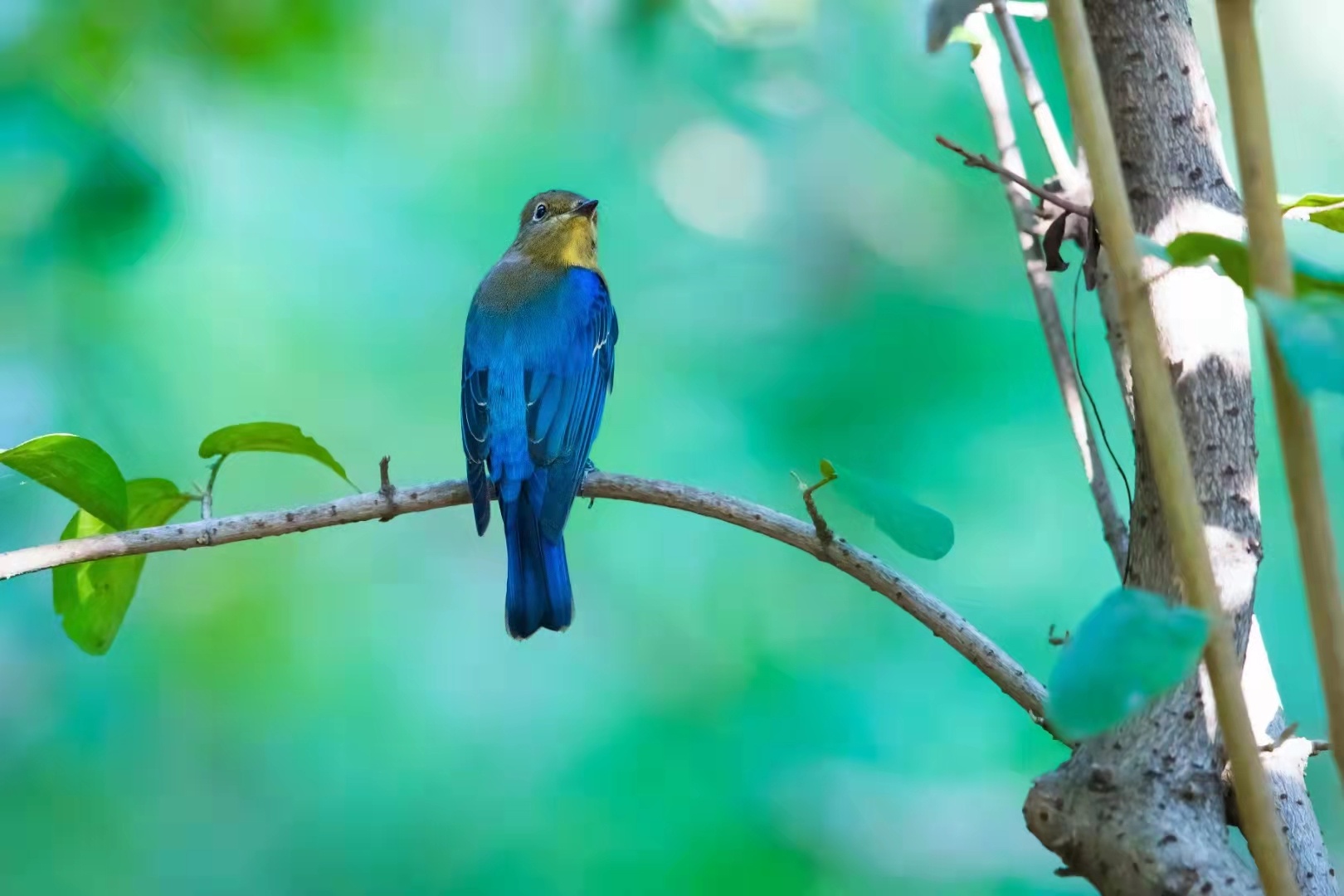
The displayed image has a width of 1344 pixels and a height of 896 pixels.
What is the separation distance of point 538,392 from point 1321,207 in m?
1.20

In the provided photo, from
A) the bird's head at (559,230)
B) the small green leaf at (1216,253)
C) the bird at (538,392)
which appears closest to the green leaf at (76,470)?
the bird at (538,392)

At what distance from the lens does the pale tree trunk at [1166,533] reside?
0.70m

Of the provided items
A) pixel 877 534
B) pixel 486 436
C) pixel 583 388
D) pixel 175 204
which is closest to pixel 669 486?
pixel 486 436

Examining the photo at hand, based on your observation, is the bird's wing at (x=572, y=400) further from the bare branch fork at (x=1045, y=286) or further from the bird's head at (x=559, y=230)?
the bare branch fork at (x=1045, y=286)

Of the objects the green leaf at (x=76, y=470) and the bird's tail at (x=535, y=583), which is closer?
the green leaf at (x=76, y=470)

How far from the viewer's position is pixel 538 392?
6.28 ft

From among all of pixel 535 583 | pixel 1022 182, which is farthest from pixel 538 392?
pixel 1022 182

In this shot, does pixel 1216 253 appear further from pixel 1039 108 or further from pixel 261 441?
pixel 261 441

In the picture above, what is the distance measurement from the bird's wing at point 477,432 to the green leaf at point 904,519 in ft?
2.80

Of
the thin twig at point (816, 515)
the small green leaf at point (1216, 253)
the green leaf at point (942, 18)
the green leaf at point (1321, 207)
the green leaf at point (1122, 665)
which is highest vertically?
the green leaf at point (1321, 207)

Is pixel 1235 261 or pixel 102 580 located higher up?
pixel 102 580

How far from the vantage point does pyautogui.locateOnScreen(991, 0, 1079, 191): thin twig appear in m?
1.20

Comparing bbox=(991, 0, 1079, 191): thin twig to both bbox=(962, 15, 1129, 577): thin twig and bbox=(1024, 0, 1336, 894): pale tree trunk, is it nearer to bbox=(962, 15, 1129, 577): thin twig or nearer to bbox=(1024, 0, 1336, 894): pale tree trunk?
bbox=(962, 15, 1129, 577): thin twig

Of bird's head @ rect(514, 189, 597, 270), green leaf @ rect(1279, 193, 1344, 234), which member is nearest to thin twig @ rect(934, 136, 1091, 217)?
green leaf @ rect(1279, 193, 1344, 234)
